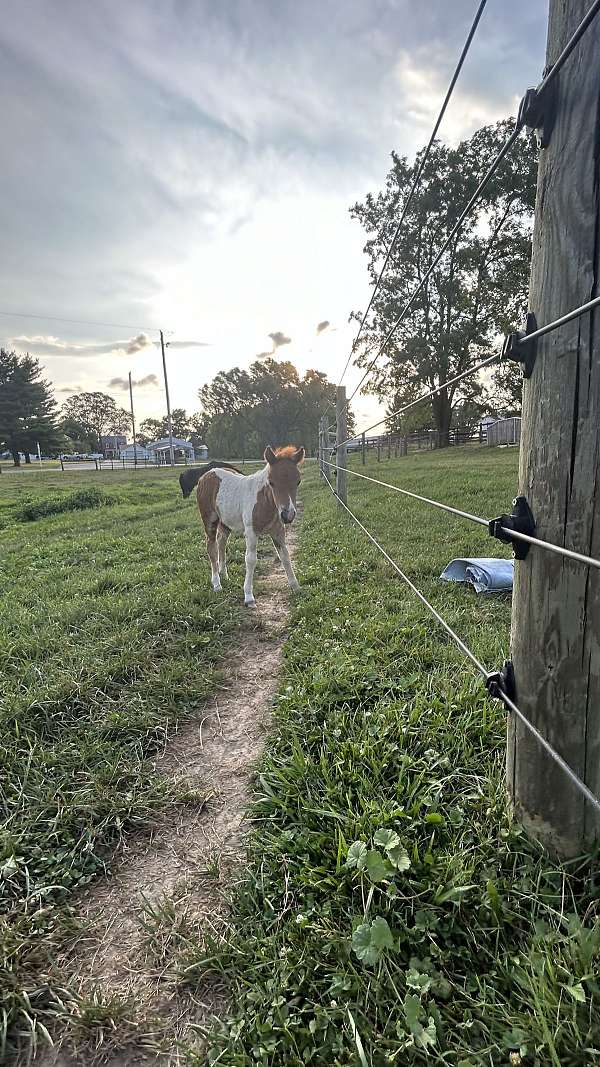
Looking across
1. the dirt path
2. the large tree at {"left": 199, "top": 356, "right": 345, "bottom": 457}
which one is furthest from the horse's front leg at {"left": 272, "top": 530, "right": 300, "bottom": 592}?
the large tree at {"left": 199, "top": 356, "right": 345, "bottom": 457}

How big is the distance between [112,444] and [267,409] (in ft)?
207

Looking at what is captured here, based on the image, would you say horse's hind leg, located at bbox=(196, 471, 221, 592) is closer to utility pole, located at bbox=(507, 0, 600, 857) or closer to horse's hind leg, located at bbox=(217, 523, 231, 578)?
horse's hind leg, located at bbox=(217, 523, 231, 578)

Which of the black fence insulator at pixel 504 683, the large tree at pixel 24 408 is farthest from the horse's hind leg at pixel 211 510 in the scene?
the large tree at pixel 24 408

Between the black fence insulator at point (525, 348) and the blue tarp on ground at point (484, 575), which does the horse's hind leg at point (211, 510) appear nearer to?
the blue tarp on ground at point (484, 575)

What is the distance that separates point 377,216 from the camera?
24109mm

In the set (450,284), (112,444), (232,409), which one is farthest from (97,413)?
(450,284)

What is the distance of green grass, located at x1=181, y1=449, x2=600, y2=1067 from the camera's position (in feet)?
3.34

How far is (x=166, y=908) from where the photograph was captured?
1474 mm

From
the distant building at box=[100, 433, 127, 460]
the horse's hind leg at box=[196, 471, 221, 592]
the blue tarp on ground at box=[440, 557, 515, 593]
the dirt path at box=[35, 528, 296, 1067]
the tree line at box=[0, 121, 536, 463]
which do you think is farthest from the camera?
the distant building at box=[100, 433, 127, 460]

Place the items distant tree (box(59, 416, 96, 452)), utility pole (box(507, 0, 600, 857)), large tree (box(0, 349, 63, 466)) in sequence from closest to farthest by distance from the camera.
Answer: utility pole (box(507, 0, 600, 857)) → large tree (box(0, 349, 63, 466)) → distant tree (box(59, 416, 96, 452))

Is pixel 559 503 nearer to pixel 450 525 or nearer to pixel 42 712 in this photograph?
pixel 42 712

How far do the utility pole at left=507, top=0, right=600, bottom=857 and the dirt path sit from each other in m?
1.08

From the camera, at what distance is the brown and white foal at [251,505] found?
13.2ft

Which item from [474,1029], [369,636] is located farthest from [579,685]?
[369,636]
